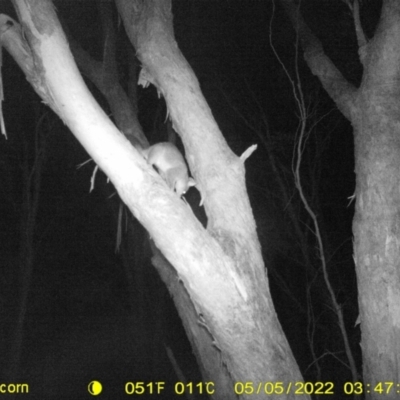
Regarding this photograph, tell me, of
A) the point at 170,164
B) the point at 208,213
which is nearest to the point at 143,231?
the point at 170,164

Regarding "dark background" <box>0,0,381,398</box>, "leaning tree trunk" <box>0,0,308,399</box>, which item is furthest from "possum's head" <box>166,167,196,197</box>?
"dark background" <box>0,0,381,398</box>

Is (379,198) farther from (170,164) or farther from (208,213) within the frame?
(170,164)

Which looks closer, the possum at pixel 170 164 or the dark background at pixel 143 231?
the possum at pixel 170 164

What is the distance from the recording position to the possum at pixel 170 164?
414cm

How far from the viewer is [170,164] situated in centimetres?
418

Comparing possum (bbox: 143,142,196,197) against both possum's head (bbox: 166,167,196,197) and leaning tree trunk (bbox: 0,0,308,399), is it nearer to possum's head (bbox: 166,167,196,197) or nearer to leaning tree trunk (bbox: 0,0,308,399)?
possum's head (bbox: 166,167,196,197)

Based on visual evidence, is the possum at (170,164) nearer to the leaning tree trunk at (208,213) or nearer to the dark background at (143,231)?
the leaning tree trunk at (208,213)

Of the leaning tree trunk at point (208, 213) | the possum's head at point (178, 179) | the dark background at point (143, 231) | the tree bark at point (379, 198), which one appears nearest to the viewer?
the leaning tree trunk at point (208, 213)

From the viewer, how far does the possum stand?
4.14m

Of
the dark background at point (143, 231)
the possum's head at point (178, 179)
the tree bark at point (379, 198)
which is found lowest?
the tree bark at point (379, 198)

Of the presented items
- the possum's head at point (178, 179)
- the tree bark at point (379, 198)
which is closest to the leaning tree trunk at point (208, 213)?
the tree bark at point (379, 198)

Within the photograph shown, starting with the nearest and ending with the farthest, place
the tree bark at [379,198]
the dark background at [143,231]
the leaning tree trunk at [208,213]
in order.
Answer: the leaning tree trunk at [208,213]
the tree bark at [379,198]
the dark background at [143,231]

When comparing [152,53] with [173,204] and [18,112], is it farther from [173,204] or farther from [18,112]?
[18,112]

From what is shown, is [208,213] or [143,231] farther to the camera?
[143,231]
